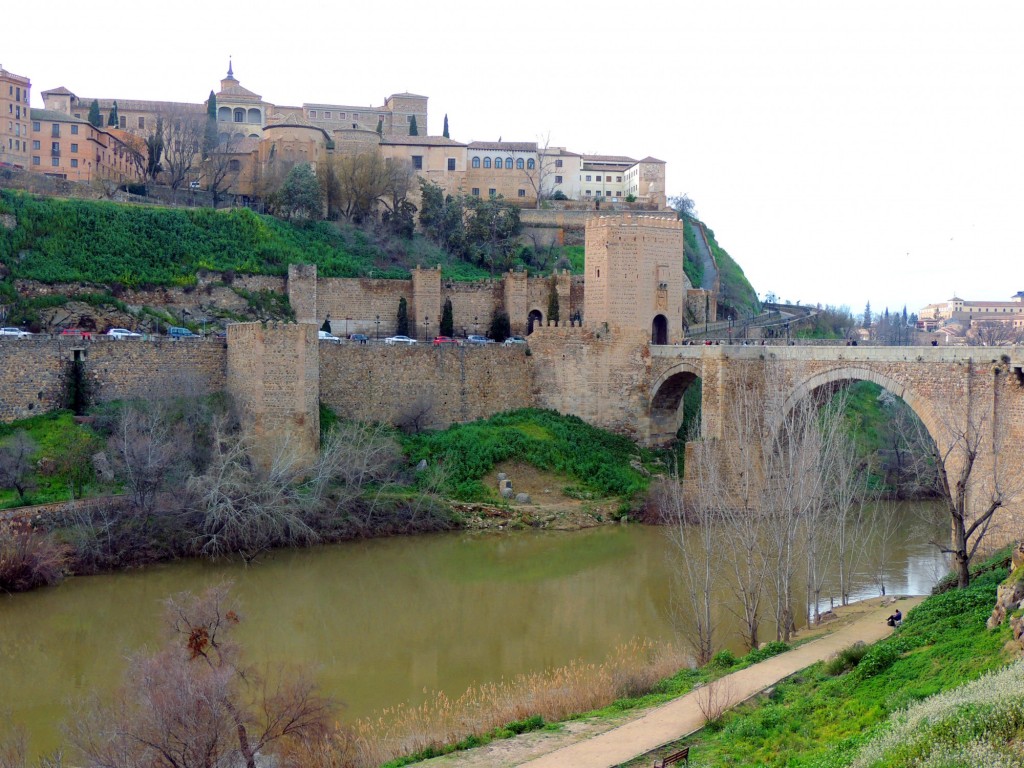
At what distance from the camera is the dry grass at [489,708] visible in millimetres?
12320

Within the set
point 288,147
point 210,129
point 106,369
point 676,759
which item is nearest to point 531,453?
point 106,369

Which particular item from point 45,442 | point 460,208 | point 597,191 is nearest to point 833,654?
point 45,442

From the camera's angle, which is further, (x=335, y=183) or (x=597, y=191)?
(x=597, y=191)

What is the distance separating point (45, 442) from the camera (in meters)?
23.5

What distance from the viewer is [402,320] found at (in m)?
36.0

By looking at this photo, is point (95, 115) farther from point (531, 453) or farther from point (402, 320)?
point (531, 453)

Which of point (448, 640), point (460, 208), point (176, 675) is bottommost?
point (448, 640)

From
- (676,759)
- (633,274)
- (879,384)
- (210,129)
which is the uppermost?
(210,129)

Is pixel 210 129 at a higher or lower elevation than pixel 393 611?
higher

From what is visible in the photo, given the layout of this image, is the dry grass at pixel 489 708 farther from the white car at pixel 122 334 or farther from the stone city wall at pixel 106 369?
the white car at pixel 122 334

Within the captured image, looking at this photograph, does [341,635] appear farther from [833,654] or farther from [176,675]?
[833,654]

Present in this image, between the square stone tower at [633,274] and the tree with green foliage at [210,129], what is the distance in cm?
2168

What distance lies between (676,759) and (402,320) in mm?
26715

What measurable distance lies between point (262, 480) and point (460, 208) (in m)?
21.5
